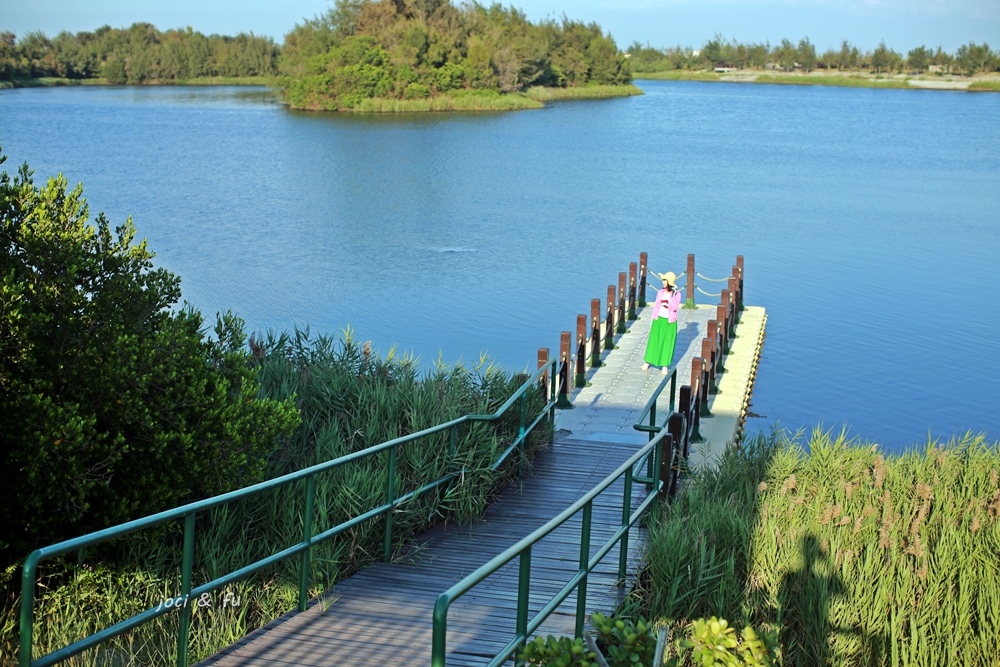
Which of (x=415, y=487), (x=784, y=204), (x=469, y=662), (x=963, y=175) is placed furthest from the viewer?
(x=963, y=175)

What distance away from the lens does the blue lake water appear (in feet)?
72.0

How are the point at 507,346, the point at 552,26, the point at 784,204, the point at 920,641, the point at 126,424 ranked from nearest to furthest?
the point at 920,641 < the point at 126,424 < the point at 507,346 < the point at 784,204 < the point at 552,26

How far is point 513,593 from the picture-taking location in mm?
7000

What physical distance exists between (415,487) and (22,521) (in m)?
2.89

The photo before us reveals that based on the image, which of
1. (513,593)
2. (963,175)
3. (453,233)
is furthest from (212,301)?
(963,175)

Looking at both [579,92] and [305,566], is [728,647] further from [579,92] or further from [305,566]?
[579,92]

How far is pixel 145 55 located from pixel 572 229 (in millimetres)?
102056

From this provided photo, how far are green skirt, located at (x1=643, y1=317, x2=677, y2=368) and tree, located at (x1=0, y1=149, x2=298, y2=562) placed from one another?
9.25 m

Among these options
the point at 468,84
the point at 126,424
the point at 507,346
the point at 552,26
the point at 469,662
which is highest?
the point at 552,26

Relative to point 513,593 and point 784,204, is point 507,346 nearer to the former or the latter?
point 513,593

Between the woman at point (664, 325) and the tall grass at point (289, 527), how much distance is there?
18.7 ft

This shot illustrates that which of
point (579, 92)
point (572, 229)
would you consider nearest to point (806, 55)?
point (579, 92)

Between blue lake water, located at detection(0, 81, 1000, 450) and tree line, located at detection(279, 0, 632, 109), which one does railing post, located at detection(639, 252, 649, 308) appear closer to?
blue lake water, located at detection(0, 81, 1000, 450)

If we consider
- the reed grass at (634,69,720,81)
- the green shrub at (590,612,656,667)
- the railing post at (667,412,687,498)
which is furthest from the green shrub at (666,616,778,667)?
the reed grass at (634,69,720,81)
